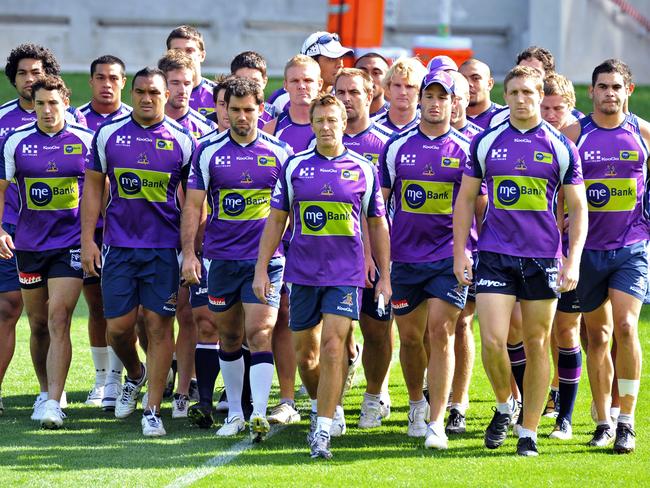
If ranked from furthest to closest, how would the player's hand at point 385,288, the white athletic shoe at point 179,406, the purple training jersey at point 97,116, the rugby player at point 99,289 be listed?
the purple training jersey at point 97,116 → the rugby player at point 99,289 → the white athletic shoe at point 179,406 → the player's hand at point 385,288

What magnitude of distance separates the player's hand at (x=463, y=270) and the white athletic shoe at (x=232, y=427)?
186cm

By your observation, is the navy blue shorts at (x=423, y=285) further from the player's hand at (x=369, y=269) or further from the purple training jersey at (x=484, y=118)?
the purple training jersey at (x=484, y=118)

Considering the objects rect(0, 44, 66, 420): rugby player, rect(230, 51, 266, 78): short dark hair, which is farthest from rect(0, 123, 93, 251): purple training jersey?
rect(230, 51, 266, 78): short dark hair

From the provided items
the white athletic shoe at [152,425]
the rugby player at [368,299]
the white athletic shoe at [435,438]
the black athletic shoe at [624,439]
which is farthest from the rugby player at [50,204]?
the black athletic shoe at [624,439]

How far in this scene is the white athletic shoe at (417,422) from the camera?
898 cm

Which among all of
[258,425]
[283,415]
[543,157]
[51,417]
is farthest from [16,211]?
[543,157]

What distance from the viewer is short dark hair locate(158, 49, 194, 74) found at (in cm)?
1023

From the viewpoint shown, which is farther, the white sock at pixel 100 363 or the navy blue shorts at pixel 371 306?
the white sock at pixel 100 363

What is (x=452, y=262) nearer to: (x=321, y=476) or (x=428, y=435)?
(x=428, y=435)

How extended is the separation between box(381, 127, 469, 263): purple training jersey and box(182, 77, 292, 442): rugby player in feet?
2.72

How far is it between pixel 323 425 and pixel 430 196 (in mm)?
1754

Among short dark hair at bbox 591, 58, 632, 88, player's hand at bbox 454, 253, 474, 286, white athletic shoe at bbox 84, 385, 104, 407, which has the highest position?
short dark hair at bbox 591, 58, 632, 88

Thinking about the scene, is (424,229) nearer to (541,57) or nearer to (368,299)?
(368,299)

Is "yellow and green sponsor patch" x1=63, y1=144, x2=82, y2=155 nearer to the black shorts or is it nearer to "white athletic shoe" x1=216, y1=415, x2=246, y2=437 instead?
the black shorts
